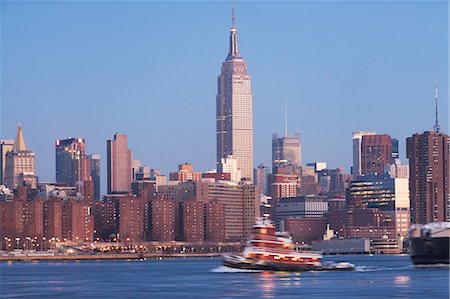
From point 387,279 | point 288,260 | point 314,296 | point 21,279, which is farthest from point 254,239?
point 314,296

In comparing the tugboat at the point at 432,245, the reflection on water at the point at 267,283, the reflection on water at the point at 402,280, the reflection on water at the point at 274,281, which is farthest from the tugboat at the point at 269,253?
the tugboat at the point at 432,245

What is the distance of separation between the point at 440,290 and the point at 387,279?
15.7 meters

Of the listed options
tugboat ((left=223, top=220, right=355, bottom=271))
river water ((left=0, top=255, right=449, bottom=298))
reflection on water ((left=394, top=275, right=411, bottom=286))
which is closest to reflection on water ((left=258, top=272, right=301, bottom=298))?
river water ((left=0, top=255, right=449, bottom=298))

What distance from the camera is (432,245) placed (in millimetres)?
113438

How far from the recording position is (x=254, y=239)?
99.1 m

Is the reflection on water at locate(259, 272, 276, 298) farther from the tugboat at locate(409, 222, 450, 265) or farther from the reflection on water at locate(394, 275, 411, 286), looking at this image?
the tugboat at locate(409, 222, 450, 265)

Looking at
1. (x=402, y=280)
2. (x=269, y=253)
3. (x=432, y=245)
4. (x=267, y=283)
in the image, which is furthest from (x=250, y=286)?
(x=432, y=245)

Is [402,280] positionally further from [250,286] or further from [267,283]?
[250,286]

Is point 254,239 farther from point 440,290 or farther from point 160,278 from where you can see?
point 440,290

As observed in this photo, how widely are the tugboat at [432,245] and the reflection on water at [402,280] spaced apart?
1507cm

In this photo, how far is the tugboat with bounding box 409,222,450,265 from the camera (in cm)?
11188

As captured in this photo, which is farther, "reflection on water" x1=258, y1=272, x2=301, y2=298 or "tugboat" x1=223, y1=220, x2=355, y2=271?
"tugboat" x1=223, y1=220, x2=355, y2=271

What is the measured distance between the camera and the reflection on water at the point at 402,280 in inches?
3413

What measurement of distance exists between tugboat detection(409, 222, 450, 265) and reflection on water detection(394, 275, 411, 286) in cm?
1507
